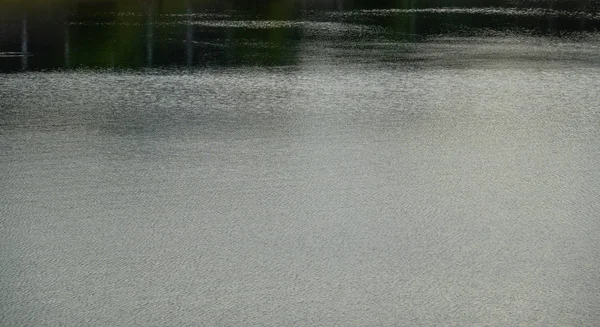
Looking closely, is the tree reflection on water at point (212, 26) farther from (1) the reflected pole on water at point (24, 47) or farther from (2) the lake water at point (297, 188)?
(2) the lake water at point (297, 188)

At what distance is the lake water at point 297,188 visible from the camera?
4570 millimetres

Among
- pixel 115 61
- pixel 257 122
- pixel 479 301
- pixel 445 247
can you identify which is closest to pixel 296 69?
pixel 115 61

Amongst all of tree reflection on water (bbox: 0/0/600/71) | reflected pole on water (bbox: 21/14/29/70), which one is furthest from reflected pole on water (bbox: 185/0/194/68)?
reflected pole on water (bbox: 21/14/29/70)

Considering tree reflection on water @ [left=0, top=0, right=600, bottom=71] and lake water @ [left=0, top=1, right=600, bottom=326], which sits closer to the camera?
lake water @ [left=0, top=1, right=600, bottom=326]

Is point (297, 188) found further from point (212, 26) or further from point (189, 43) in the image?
point (212, 26)

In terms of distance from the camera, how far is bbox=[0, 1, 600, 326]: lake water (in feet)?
15.0

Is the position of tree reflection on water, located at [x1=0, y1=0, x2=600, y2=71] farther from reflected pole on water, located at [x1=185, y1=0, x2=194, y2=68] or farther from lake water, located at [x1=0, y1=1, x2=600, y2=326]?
lake water, located at [x1=0, y1=1, x2=600, y2=326]

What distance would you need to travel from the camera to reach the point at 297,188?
6602 mm

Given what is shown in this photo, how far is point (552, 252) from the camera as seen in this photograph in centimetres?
529

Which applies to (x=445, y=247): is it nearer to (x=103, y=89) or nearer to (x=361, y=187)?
(x=361, y=187)

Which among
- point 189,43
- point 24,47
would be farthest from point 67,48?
point 189,43

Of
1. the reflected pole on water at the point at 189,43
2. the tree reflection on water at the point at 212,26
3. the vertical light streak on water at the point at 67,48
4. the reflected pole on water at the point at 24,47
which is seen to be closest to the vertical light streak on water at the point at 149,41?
the tree reflection on water at the point at 212,26

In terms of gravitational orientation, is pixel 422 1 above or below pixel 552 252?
above

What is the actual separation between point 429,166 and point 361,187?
797 millimetres
